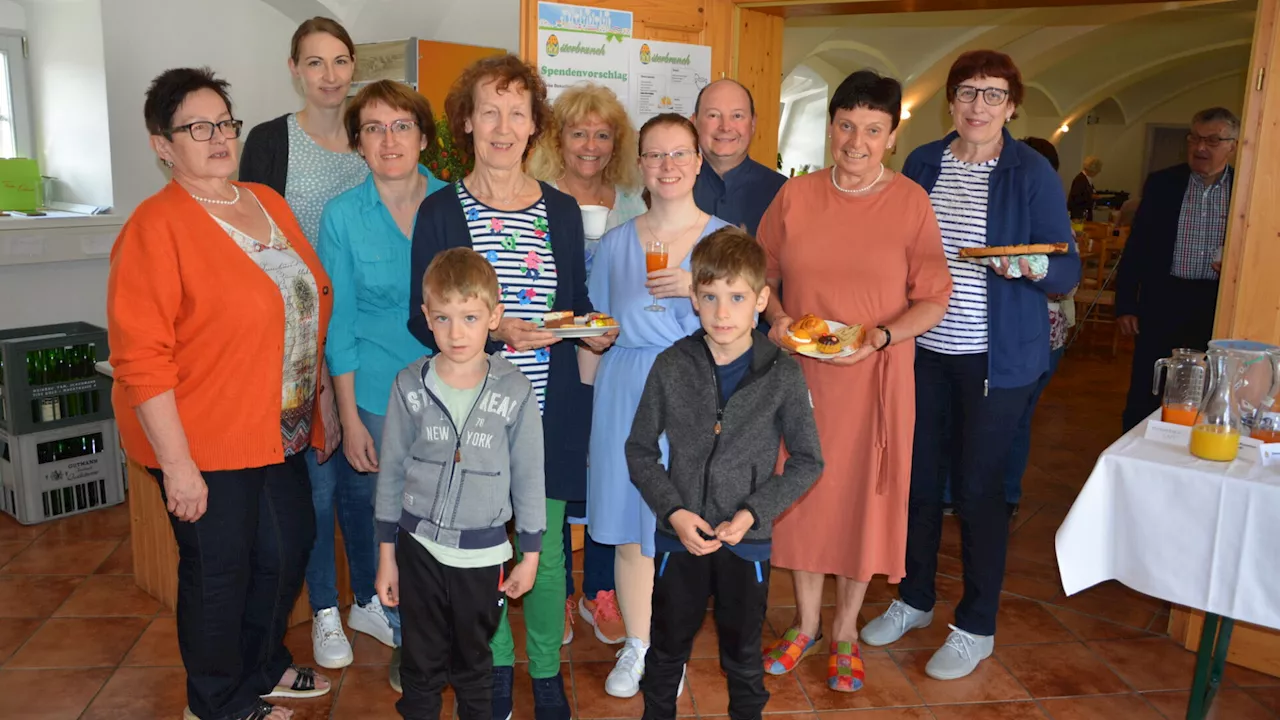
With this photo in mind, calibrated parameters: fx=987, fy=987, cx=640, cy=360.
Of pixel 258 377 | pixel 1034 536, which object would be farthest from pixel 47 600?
pixel 1034 536

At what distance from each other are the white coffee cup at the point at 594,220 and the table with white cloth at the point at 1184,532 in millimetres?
1479

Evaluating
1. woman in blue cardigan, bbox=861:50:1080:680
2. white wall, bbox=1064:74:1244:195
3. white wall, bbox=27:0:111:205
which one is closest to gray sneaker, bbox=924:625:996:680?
Result: woman in blue cardigan, bbox=861:50:1080:680

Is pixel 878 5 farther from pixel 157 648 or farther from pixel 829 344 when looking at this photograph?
pixel 157 648

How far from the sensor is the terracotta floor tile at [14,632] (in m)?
3.22

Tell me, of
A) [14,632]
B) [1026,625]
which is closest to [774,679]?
[1026,625]

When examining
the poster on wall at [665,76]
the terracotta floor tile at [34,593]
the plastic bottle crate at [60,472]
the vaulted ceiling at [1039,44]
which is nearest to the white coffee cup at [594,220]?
the poster on wall at [665,76]

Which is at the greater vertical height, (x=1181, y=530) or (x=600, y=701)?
(x=1181, y=530)

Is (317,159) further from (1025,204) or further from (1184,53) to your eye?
(1184,53)

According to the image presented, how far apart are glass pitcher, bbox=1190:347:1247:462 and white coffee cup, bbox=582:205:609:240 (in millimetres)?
1656

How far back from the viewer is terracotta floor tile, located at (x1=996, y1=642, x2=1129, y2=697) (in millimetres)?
3121

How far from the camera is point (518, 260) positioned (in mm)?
2494

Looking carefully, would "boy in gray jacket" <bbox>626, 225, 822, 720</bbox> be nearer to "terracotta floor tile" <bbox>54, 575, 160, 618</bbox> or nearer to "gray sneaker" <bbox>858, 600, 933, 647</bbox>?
"gray sneaker" <bbox>858, 600, 933, 647</bbox>

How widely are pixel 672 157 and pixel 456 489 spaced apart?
0.97 metres

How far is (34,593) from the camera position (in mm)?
3660
